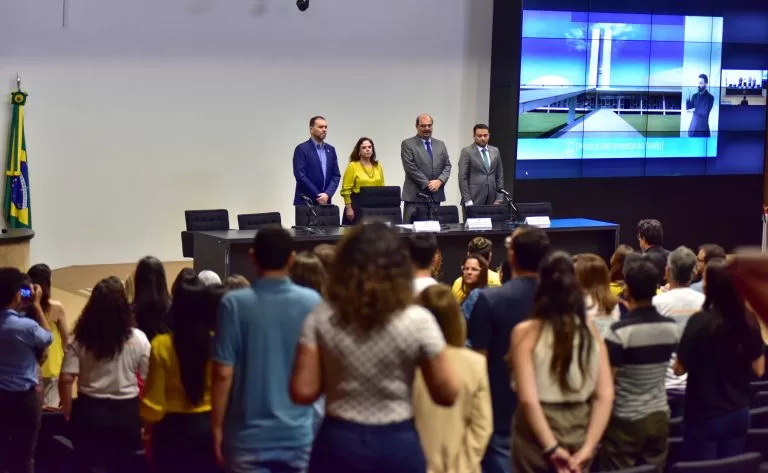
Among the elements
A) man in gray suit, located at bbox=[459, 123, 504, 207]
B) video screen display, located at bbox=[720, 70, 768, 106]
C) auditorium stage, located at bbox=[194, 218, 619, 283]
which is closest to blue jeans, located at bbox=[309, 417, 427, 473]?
auditorium stage, located at bbox=[194, 218, 619, 283]

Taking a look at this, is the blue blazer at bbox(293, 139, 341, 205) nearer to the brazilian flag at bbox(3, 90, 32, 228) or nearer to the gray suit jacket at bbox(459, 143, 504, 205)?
the gray suit jacket at bbox(459, 143, 504, 205)

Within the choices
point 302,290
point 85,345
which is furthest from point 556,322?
point 85,345

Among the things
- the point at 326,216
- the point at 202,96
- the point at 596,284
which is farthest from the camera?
the point at 202,96

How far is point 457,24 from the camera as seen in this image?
13086mm

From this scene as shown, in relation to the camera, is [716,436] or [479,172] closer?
[716,436]

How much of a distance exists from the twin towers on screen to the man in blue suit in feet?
9.39

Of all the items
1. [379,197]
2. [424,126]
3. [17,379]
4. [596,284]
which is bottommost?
[17,379]

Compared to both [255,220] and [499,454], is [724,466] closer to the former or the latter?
[499,454]

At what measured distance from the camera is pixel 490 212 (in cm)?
1006

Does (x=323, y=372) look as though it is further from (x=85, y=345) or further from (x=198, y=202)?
(x=198, y=202)

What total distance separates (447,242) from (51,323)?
469cm

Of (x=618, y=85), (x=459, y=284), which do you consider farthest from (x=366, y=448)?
(x=618, y=85)

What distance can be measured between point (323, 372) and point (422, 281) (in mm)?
1600

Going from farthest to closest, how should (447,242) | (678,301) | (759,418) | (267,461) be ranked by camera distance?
(447,242) → (678,301) → (759,418) → (267,461)
